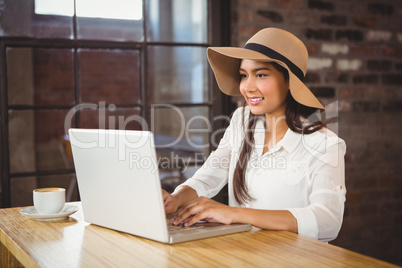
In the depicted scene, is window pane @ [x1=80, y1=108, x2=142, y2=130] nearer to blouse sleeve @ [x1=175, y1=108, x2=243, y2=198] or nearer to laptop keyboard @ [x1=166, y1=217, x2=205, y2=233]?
blouse sleeve @ [x1=175, y1=108, x2=243, y2=198]

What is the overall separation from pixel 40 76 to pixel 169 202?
1.32 metres

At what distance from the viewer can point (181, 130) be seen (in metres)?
2.90

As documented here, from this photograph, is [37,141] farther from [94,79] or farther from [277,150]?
[277,150]

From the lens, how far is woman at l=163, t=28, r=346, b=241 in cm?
164

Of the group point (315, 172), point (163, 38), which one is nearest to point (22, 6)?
point (163, 38)

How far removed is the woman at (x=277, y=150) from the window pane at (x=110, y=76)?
0.83 meters

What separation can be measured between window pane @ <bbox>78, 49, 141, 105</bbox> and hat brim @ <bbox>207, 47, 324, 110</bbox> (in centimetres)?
81

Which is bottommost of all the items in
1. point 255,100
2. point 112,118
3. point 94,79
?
point 112,118

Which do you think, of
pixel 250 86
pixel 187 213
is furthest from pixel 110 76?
pixel 187 213

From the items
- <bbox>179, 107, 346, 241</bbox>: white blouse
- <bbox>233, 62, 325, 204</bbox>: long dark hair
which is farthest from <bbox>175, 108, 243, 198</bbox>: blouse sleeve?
<bbox>233, 62, 325, 204</bbox>: long dark hair

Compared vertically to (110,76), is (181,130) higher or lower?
lower

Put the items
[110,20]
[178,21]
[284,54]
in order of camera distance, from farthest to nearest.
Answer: [178,21], [110,20], [284,54]

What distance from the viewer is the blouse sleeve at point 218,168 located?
2.02 meters

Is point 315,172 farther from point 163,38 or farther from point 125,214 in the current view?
point 163,38
